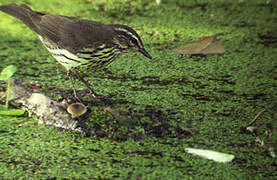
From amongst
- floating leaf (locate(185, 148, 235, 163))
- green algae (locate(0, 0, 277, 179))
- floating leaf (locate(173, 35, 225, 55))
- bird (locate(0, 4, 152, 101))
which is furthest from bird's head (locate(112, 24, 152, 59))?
floating leaf (locate(185, 148, 235, 163))

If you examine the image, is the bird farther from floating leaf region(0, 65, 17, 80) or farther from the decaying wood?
floating leaf region(0, 65, 17, 80)

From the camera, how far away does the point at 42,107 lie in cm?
290

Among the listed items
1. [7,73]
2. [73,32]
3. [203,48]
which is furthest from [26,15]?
[203,48]

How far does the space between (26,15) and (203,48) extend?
178 centimetres

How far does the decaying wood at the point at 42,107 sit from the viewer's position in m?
2.82

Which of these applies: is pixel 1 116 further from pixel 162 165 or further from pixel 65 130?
pixel 162 165

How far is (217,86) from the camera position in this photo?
3.48 metres

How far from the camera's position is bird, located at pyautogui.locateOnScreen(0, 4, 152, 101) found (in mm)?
3125

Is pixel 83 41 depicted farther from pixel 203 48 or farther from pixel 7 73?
pixel 203 48

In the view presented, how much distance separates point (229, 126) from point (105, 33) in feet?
4.08

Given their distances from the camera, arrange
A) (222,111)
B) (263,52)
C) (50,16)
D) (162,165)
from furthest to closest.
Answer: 1. (263,52)
2. (50,16)
3. (222,111)
4. (162,165)

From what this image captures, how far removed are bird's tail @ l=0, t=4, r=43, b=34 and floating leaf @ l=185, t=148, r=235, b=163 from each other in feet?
5.80

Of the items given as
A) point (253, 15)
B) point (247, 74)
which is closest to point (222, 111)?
point (247, 74)

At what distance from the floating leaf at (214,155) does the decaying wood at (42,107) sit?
2.69 ft
